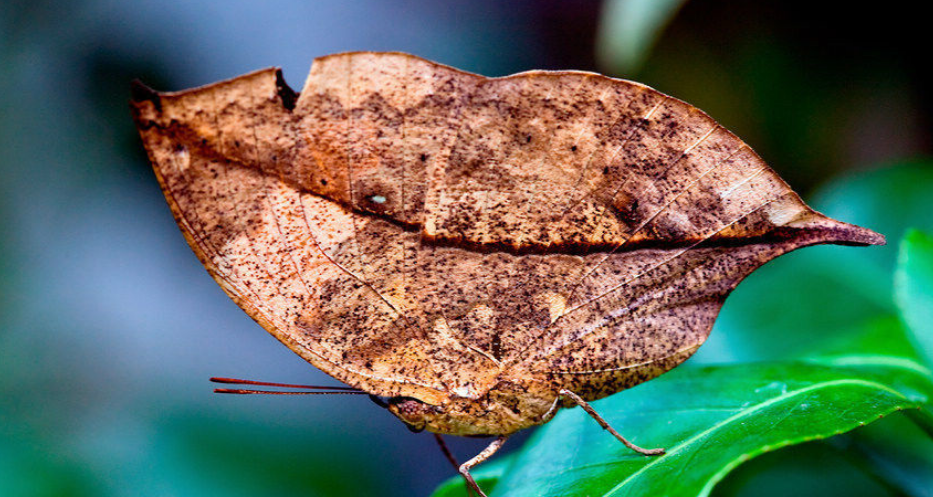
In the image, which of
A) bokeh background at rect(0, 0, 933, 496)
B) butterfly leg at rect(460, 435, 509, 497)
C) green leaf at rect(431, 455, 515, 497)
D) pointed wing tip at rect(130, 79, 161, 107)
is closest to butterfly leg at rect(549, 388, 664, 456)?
butterfly leg at rect(460, 435, 509, 497)

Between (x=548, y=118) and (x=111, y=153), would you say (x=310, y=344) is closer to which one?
(x=548, y=118)

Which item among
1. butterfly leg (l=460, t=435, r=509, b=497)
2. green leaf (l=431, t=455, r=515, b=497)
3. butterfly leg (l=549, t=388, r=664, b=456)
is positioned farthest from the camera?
green leaf (l=431, t=455, r=515, b=497)

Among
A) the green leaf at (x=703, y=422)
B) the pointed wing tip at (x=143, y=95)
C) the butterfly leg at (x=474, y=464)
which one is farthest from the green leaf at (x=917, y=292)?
the pointed wing tip at (x=143, y=95)

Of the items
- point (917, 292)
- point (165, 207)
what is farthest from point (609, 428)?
point (165, 207)

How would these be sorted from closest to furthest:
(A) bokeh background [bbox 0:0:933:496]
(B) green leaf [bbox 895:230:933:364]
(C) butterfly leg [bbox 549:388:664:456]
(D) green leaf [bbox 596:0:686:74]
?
(C) butterfly leg [bbox 549:388:664:456], (B) green leaf [bbox 895:230:933:364], (D) green leaf [bbox 596:0:686:74], (A) bokeh background [bbox 0:0:933:496]

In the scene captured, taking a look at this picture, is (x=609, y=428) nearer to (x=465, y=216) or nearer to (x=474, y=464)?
(x=474, y=464)

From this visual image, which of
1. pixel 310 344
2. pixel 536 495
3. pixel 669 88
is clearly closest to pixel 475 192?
pixel 310 344

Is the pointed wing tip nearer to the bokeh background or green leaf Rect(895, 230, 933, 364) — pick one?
green leaf Rect(895, 230, 933, 364)
